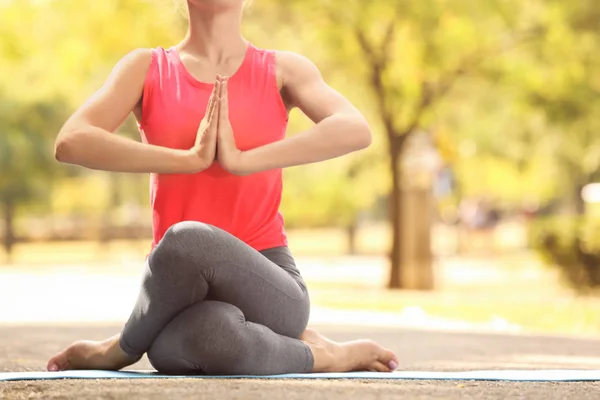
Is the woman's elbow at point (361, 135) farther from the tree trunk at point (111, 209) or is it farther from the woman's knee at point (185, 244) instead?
the tree trunk at point (111, 209)

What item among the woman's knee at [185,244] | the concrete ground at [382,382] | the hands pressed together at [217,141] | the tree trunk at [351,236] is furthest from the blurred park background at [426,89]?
the tree trunk at [351,236]

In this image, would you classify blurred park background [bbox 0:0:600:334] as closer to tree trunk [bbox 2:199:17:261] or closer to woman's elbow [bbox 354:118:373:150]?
tree trunk [bbox 2:199:17:261]

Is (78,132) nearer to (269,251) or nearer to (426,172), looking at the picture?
(269,251)

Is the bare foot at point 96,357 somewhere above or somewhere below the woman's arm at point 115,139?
below

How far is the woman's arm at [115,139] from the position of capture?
4.76 m

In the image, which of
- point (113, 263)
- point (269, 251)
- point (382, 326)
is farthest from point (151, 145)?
point (113, 263)

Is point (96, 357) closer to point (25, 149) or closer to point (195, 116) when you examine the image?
point (195, 116)

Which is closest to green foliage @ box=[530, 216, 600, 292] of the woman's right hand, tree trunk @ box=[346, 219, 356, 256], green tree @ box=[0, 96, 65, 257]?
the woman's right hand

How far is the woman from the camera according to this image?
472 centimetres

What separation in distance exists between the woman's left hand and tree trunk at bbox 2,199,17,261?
95.5 feet

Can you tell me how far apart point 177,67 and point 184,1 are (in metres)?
0.35

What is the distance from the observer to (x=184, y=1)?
530cm

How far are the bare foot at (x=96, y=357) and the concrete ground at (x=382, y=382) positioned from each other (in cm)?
36

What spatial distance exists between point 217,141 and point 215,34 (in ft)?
2.03
